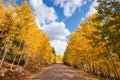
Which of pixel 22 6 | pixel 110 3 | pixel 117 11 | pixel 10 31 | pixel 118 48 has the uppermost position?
pixel 22 6

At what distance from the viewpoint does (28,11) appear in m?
22.1

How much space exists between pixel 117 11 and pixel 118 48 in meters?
3.72

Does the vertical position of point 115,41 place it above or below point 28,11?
below

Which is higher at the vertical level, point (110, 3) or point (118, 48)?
point (110, 3)

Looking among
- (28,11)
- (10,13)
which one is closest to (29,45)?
(28,11)

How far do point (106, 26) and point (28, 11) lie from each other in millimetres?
10383

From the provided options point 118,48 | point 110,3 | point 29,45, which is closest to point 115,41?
point 118,48

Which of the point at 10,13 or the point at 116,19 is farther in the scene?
the point at 10,13

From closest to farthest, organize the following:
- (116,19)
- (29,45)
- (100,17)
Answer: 1. (116,19)
2. (100,17)
3. (29,45)

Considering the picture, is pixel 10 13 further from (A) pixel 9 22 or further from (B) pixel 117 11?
(B) pixel 117 11

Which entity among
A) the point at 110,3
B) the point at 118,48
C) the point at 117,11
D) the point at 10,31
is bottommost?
the point at 118,48

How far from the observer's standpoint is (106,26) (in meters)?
16.7

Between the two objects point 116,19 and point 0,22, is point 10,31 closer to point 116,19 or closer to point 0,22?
point 0,22

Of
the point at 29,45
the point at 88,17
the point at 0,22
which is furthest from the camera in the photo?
the point at 29,45
